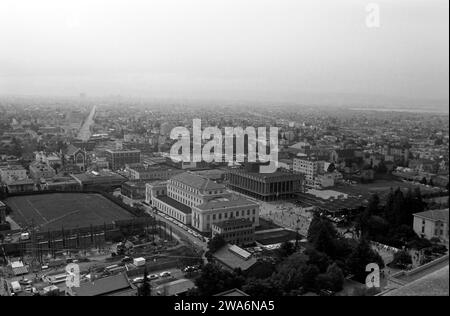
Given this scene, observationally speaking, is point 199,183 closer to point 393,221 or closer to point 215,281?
point 393,221

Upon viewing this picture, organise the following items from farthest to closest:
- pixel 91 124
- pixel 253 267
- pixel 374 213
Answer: pixel 91 124 → pixel 374 213 → pixel 253 267

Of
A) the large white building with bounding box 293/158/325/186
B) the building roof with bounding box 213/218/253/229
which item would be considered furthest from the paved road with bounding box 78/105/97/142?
the building roof with bounding box 213/218/253/229

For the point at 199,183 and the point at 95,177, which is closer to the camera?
the point at 199,183

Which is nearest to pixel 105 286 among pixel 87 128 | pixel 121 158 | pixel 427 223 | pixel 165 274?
pixel 165 274

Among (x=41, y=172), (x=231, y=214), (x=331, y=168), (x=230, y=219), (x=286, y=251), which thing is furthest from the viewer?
(x=331, y=168)
